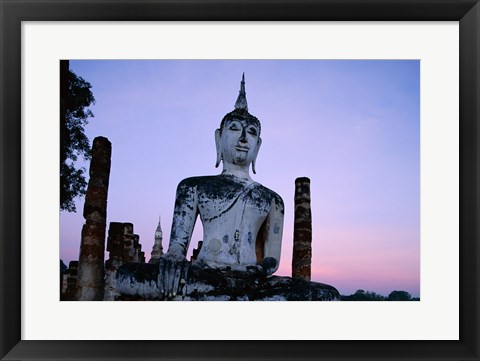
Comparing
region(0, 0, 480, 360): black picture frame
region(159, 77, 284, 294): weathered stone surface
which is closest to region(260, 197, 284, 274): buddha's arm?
region(159, 77, 284, 294): weathered stone surface

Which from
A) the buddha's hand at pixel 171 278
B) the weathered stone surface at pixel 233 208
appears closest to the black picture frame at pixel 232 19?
the buddha's hand at pixel 171 278

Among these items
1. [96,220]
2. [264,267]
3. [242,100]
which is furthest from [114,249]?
[264,267]

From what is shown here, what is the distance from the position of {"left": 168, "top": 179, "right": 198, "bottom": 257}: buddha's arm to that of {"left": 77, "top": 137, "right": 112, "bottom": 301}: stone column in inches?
130

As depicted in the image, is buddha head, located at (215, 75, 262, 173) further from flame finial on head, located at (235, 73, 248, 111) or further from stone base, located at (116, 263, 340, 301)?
stone base, located at (116, 263, 340, 301)

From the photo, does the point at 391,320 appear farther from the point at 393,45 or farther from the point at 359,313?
the point at 393,45

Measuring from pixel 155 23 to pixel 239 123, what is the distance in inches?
89.5

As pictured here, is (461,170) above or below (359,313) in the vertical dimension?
above

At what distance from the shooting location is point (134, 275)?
742 centimetres

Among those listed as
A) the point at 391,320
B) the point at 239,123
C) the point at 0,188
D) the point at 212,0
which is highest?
the point at 212,0

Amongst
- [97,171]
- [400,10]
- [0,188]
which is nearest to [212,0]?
[400,10]

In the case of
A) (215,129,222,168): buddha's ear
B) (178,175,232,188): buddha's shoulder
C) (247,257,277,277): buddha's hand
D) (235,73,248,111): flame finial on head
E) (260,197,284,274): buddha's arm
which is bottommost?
(247,257,277,277): buddha's hand

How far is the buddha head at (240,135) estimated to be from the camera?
8516 millimetres

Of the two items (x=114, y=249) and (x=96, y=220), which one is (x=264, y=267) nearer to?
(x=96, y=220)

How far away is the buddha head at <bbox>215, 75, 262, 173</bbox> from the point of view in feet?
27.9
